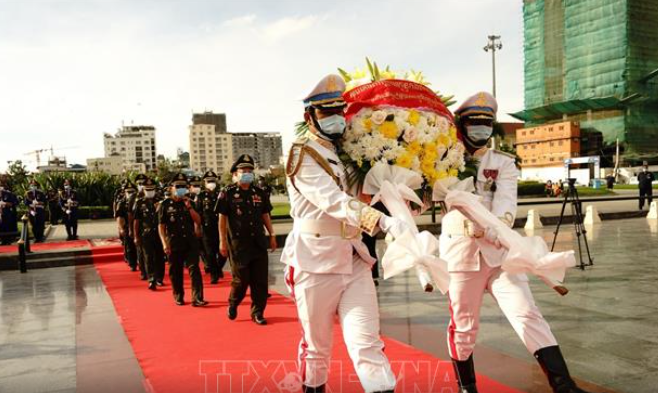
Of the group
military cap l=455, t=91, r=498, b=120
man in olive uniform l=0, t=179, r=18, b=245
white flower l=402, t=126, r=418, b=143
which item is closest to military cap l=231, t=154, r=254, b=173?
military cap l=455, t=91, r=498, b=120

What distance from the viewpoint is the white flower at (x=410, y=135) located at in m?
3.18

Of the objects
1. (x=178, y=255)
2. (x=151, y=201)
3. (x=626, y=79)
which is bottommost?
(x=178, y=255)

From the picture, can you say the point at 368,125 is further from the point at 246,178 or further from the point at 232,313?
the point at 246,178

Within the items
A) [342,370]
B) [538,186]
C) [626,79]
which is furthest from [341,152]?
[626,79]

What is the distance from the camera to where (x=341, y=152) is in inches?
131

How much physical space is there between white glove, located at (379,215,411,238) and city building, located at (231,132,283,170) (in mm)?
170169

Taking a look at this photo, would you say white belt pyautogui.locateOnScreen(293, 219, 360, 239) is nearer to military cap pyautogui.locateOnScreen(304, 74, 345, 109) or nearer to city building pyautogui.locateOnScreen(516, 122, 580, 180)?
military cap pyautogui.locateOnScreen(304, 74, 345, 109)

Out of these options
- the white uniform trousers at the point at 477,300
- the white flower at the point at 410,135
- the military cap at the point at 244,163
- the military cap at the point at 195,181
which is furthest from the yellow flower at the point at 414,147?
the military cap at the point at 195,181

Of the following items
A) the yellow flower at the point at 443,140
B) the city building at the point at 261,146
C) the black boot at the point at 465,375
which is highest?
the city building at the point at 261,146

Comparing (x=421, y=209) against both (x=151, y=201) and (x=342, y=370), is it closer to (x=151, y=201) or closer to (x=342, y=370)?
(x=342, y=370)

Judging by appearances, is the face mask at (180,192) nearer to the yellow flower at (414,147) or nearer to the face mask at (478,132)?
the face mask at (478,132)

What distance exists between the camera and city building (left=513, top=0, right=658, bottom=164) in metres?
63.2

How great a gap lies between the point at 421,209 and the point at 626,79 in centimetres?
7103

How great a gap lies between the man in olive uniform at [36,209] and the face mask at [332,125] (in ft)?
51.4
